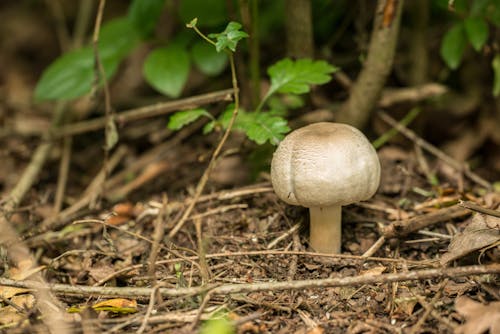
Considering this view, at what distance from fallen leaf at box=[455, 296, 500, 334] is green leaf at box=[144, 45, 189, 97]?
163cm

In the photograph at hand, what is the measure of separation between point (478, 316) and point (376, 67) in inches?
54.2

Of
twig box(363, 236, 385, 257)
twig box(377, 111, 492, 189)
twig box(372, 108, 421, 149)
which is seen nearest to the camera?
twig box(363, 236, 385, 257)

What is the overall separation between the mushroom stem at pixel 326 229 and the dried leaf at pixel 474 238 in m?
0.43

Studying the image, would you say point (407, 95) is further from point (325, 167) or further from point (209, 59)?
point (325, 167)

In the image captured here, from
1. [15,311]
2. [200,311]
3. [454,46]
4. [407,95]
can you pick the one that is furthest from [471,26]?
[15,311]

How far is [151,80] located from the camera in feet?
8.85

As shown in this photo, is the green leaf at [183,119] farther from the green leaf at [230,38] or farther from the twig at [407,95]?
the twig at [407,95]

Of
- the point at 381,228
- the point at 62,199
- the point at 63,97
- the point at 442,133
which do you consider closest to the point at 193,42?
the point at 63,97

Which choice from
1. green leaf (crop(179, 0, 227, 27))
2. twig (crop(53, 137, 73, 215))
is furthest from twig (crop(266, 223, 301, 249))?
twig (crop(53, 137, 73, 215))

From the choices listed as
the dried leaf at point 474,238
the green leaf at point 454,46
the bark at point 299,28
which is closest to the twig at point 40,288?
the dried leaf at point 474,238

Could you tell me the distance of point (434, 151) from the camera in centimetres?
284

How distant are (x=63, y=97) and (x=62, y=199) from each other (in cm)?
66

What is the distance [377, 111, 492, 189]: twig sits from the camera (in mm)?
2703

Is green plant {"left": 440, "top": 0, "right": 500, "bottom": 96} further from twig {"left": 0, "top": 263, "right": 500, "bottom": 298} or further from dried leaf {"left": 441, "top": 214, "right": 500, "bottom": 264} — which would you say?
twig {"left": 0, "top": 263, "right": 500, "bottom": 298}
